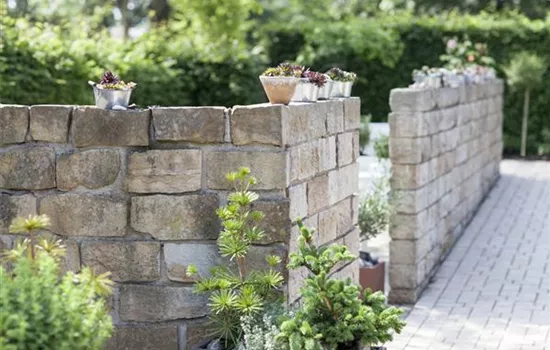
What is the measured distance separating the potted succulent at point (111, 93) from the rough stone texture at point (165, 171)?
0.27 meters

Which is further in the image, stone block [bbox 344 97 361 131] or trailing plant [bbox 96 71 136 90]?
stone block [bbox 344 97 361 131]

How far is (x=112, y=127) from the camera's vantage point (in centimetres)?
516

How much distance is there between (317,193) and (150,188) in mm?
948

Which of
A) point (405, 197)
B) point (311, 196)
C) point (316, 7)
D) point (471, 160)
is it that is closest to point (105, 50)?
point (471, 160)

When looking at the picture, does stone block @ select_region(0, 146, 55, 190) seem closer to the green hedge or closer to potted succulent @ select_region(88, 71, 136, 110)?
potted succulent @ select_region(88, 71, 136, 110)

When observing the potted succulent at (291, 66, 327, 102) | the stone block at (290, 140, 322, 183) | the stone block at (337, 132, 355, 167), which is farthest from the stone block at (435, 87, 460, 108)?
the stone block at (290, 140, 322, 183)

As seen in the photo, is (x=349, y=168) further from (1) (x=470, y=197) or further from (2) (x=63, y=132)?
(1) (x=470, y=197)

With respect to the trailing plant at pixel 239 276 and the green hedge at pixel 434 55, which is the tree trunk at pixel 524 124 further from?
the trailing plant at pixel 239 276

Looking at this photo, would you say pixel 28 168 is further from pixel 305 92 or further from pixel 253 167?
pixel 305 92

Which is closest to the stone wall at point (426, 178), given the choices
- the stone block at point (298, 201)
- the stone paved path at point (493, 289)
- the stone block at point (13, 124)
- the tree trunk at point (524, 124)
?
the stone paved path at point (493, 289)

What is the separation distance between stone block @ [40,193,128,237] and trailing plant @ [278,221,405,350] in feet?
3.11

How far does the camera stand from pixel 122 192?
521cm

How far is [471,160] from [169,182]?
7.66 meters

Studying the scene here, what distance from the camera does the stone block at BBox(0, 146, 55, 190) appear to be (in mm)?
5258
